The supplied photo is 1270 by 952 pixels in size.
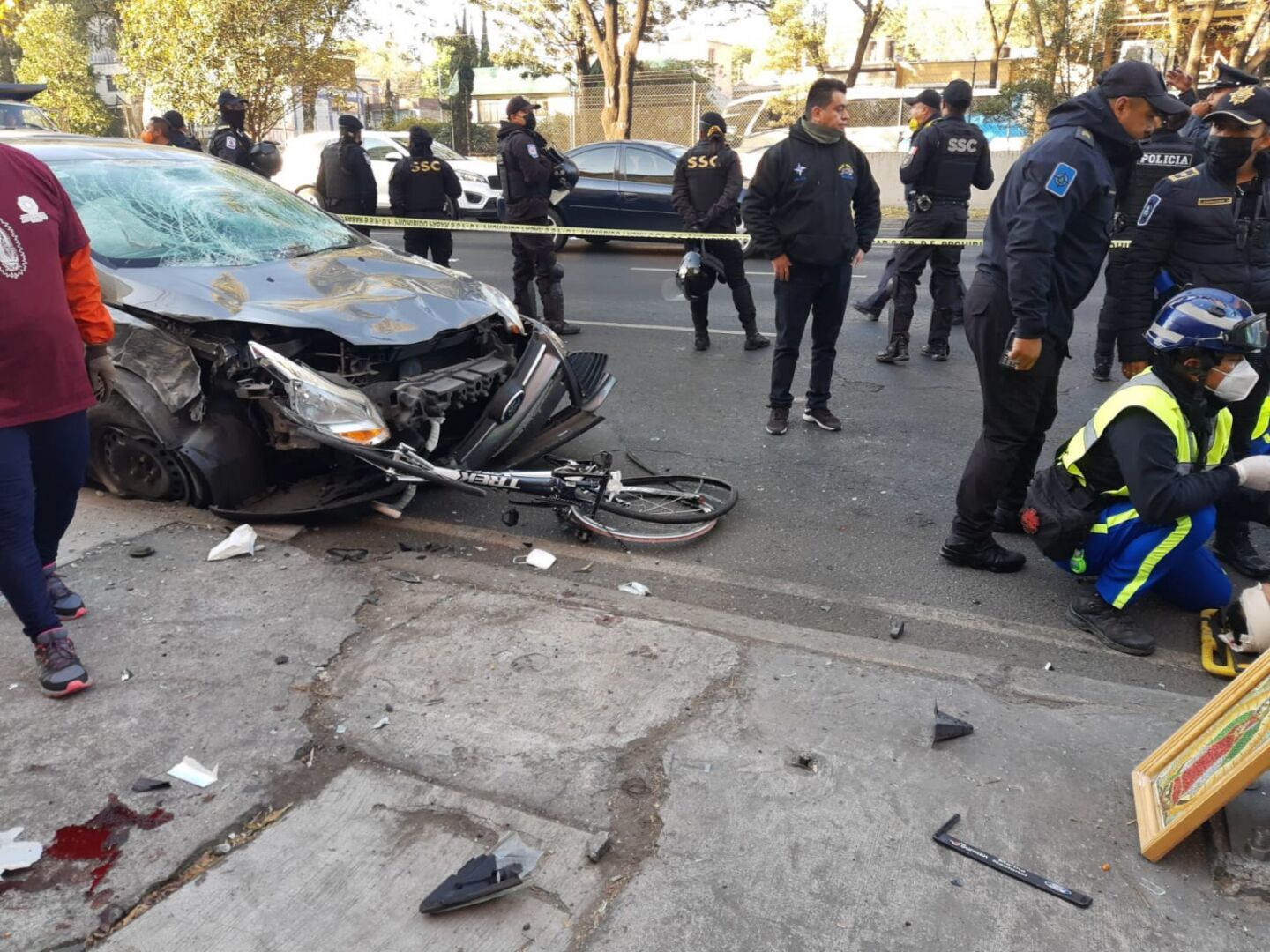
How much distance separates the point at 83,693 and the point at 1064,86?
2404 cm

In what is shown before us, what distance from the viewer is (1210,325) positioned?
3.41 meters

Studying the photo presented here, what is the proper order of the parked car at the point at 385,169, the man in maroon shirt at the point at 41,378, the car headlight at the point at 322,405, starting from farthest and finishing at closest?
the parked car at the point at 385,169
the car headlight at the point at 322,405
the man in maroon shirt at the point at 41,378

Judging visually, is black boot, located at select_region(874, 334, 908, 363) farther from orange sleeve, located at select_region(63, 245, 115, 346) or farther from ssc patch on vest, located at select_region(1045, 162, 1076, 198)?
orange sleeve, located at select_region(63, 245, 115, 346)

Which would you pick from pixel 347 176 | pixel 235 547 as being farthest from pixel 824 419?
pixel 347 176

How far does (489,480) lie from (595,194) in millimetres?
10669

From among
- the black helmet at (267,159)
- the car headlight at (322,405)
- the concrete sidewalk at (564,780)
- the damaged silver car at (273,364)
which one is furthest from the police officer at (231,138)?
the concrete sidewalk at (564,780)

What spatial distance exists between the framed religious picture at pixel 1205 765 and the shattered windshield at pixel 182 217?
4254mm

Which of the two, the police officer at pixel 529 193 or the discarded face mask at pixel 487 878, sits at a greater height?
the police officer at pixel 529 193

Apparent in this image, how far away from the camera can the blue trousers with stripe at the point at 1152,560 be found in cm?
356

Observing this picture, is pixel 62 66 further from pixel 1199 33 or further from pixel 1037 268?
pixel 1037 268

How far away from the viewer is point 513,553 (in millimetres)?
4414

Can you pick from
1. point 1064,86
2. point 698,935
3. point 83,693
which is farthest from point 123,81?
Result: point 698,935

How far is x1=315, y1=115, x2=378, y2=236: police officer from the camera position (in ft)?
33.0

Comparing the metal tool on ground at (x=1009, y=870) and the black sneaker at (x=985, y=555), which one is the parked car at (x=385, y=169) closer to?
the black sneaker at (x=985, y=555)
